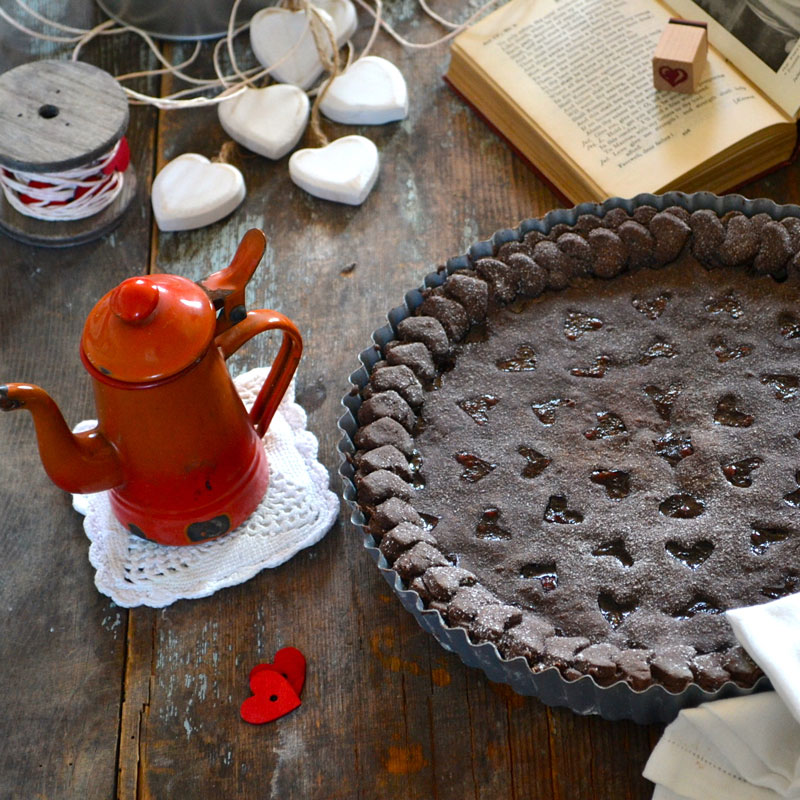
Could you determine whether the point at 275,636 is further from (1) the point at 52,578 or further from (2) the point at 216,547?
(1) the point at 52,578

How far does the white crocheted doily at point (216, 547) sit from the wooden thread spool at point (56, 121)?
38 cm

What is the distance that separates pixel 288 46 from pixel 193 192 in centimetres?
26

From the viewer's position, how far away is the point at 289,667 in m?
0.99

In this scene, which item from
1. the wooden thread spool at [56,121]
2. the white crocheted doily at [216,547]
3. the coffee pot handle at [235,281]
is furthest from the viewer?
the wooden thread spool at [56,121]

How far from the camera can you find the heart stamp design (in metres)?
1.26

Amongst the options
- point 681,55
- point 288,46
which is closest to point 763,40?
point 681,55

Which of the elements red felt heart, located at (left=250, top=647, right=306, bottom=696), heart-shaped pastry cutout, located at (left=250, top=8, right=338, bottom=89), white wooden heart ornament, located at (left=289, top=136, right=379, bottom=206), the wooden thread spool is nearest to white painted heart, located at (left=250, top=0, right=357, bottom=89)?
heart-shaped pastry cutout, located at (left=250, top=8, right=338, bottom=89)

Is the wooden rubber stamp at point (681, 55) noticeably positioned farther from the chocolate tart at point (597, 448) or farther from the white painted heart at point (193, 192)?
the white painted heart at point (193, 192)

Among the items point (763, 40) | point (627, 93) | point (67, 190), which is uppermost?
point (763, 40)

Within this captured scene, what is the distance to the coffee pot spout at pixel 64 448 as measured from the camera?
0.86 meters

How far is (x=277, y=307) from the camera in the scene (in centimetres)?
125

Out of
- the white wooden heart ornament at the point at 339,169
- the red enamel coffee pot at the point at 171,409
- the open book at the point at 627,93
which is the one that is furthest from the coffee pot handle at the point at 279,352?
the open book at the point at 627,93

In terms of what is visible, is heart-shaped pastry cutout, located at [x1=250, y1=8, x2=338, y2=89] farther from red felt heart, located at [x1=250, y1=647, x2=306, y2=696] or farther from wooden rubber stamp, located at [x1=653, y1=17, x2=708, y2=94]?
red felt heart, located at [x1=250, y1=647, x2=306, y2=696]

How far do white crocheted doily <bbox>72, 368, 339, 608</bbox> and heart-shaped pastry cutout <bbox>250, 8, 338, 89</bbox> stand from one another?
59 centimetres
